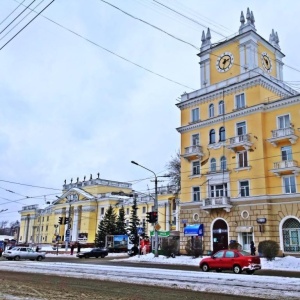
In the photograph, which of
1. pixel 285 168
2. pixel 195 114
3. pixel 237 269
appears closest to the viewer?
pixel 237 269

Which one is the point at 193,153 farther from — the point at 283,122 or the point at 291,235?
the point at 291,235

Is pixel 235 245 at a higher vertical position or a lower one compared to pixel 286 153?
lower

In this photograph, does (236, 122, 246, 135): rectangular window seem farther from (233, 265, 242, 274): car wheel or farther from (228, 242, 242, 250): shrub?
(233, 265, 242, 274): car wheel

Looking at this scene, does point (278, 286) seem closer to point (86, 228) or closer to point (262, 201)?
point (262, 201)

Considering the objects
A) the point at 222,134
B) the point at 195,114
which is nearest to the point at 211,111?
the point at 195,114

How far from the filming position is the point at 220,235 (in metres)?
41.1

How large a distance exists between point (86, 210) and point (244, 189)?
2402 inches

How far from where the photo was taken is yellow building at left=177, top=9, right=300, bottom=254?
37.3 metres

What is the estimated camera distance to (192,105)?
152 feet

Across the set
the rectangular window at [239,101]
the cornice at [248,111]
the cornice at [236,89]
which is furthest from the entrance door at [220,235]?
the cornice at [236,89]

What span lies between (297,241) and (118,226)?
43.7 m

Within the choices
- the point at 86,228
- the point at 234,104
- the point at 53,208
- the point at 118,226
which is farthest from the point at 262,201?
the point at 53,208

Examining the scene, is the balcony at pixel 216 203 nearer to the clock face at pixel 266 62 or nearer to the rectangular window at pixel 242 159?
the rectangular window at pixel 242 159

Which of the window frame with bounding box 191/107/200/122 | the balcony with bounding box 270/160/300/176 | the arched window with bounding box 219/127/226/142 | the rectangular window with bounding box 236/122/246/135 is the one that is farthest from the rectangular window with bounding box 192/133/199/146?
the balcony with bounding box 270/160/300/176
